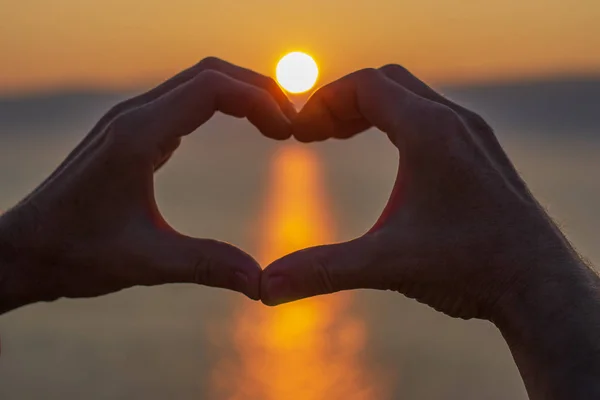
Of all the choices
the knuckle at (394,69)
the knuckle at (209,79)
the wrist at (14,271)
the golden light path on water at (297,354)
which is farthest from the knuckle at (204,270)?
the golden light path on water at (297,354)

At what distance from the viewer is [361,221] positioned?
47.5 feet

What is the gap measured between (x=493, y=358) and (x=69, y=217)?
603 cm

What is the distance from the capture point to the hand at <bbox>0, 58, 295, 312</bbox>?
7.32 ft

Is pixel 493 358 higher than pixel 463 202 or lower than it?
lower

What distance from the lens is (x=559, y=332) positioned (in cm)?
186

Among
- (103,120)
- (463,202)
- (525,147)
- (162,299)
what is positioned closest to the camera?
(463,202)

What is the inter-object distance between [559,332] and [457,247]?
413 millimetres

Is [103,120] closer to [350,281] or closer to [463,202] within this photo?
[350,281]

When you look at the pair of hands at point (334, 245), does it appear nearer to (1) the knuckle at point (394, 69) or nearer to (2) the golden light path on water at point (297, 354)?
(1) the knuckle at point (394, 69)

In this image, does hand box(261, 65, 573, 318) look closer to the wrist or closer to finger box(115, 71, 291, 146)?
finger box(115, 71, 291, 146)

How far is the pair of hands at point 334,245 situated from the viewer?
83.8 inches

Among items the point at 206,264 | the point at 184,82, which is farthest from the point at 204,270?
the point at 184,82

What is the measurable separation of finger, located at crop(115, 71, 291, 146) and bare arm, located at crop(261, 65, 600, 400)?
64 centimetres

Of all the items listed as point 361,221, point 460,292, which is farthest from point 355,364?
point 361,221
